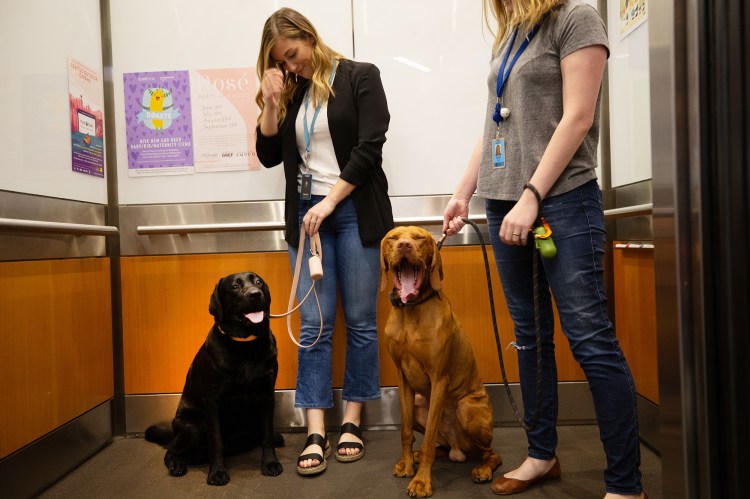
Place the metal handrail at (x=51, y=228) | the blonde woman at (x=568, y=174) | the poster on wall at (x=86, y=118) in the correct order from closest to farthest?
the blonde woman at (x=568, y=174)
the metal handrail at (x=51, y=228)
the poster on wall at (x=86, y=118)

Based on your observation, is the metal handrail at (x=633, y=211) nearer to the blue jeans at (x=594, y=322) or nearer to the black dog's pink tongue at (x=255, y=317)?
the blue jeans at (x=594, y=322)

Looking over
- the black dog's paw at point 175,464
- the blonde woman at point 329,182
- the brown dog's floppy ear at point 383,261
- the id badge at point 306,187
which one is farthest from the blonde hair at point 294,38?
the black dog's paw at point 175,464

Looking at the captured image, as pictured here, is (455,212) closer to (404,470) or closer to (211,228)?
(404,470)

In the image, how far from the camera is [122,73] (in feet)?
8.96

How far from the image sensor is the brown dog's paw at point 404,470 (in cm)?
204

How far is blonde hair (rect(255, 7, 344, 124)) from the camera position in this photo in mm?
2256

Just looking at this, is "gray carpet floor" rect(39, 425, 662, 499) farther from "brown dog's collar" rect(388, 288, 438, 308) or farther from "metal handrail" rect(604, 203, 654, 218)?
"metal handrail" rect(604, 203, 654, 218)

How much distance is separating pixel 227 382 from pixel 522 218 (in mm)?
1323

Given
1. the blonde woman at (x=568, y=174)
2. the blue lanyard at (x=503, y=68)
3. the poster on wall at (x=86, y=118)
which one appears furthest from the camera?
the poster on wall at (x=86, y=118)

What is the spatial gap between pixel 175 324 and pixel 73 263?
57 centimetres

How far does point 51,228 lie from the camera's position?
2.06 metres

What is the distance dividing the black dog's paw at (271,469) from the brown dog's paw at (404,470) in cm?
46

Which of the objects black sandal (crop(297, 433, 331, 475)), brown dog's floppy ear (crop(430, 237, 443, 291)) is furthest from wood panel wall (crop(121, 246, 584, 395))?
brown dog's floppy ear (crop(430, 237, 443, 291))

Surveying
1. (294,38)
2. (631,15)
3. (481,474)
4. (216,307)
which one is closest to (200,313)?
(216,307)
